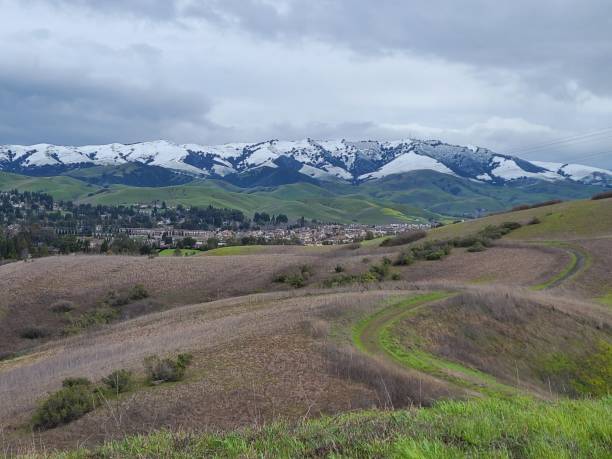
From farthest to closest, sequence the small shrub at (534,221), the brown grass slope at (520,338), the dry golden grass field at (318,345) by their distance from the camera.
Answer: the small shrub at (534,221) < the brown grass slope at (520,338) < the dry golden grass field at (318,345)

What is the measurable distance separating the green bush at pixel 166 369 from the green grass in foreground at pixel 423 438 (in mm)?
8907

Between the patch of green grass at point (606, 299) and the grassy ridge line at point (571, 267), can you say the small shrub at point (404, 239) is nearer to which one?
the grassy ridge line at point (571, 267)

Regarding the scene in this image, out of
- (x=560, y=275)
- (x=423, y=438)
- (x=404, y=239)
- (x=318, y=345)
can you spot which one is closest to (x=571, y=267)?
(x=560, y=275)

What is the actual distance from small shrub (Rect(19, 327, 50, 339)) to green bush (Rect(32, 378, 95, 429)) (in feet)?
94.8

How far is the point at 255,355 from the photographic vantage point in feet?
64.2

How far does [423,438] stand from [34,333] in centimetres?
4208

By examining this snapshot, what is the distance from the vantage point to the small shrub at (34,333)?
42459 mm

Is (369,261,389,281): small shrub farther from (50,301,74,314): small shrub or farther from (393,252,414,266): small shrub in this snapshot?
(50,301,74,314): small shrub

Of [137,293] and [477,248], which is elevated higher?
[477,248]

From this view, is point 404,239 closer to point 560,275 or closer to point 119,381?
point 560,275

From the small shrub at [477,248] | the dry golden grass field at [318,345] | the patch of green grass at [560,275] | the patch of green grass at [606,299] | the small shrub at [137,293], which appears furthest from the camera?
the small shrub at [477,248]

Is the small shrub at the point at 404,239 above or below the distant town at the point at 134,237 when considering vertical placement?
above

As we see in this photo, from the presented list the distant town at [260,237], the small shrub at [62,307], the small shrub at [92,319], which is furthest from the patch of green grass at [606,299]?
the distant town at [260,237]

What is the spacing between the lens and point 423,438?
712 cm
